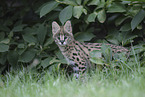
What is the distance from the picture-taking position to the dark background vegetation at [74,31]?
17.4ft

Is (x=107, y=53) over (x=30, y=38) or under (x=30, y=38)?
under

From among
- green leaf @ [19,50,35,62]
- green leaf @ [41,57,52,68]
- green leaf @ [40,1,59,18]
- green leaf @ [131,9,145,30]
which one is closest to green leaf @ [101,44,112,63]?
green leaf @ [131,9,145,30]

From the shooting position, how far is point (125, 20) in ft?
19.6

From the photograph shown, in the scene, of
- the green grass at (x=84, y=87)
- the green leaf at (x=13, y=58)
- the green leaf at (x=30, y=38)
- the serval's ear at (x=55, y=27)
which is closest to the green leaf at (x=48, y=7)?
the serval's ear at (x=55, y=27)

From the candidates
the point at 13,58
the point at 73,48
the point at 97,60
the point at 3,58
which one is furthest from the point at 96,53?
the point at 3,58

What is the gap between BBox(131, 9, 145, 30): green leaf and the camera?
16.5 ft

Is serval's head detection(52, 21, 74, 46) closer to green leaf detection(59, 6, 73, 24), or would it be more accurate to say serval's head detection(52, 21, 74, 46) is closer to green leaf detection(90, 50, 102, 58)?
green leaf detection(59, 6, 73, 24)

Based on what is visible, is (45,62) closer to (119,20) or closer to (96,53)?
(96,53)

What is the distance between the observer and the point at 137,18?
201 inches

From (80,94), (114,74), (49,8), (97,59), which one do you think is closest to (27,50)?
(49,8)

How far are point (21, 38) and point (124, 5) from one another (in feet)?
9.73

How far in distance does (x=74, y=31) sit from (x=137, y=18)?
1.87 m

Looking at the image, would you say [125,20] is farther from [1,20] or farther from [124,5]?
[1,20]

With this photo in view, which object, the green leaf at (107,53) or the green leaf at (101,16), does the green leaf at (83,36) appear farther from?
the green leaf at (107,53)
